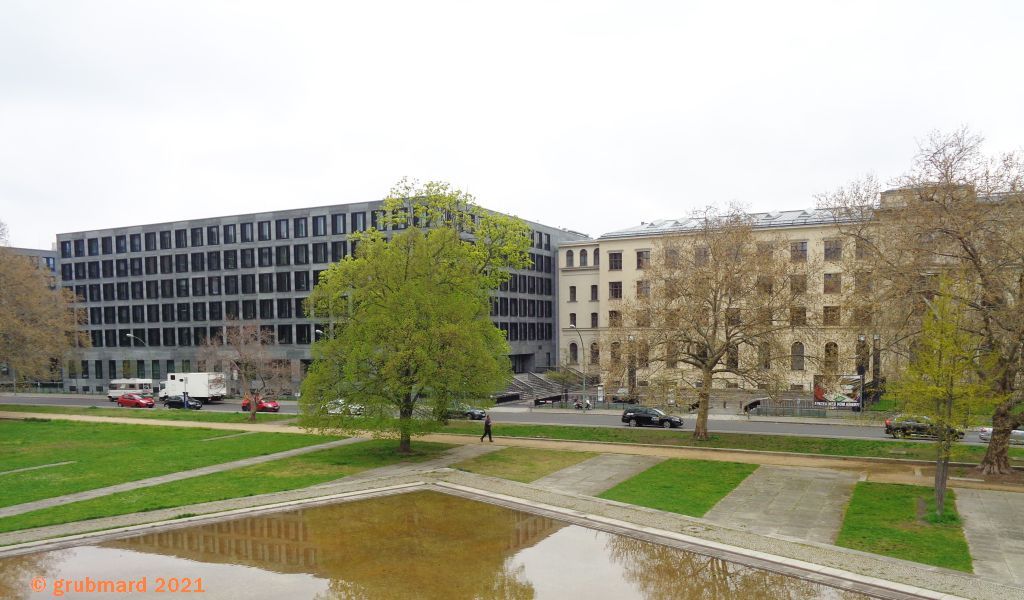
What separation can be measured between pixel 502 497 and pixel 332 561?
319 inches

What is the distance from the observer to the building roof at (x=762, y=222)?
198 feet

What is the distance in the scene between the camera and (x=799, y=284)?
32344 millimetres

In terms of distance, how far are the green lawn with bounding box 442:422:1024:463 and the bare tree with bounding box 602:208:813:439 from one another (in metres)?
2.11

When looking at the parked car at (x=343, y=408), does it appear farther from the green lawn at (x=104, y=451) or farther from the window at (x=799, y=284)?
the window at (x=799, y=284)

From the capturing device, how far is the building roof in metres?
60.5

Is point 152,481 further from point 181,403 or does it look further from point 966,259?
point 181,403

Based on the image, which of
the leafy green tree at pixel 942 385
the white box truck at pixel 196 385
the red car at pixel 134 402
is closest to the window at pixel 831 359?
the leafy green tree at pixel 942 385

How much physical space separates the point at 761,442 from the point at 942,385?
16378mm

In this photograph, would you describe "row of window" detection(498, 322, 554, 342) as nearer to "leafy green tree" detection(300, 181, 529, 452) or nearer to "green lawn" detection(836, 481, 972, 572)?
"leafy green tree" detection(300, 181, 529, 452)

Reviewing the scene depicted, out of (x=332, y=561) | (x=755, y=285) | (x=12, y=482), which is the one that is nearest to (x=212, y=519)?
(x=332, y=561)

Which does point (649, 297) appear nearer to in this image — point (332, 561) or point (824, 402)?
point (332, 561)

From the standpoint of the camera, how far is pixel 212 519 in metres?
20.8

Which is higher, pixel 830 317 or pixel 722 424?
pixel 830 317

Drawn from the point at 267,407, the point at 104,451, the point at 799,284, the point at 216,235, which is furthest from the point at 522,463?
the point at 216,235
